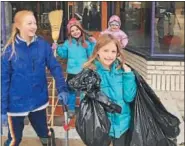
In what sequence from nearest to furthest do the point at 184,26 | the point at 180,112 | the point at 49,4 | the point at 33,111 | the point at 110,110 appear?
the point at 110,110 → the point at 33,111 → the point at 180,112 → the point at 184,26 → the point at 49,4

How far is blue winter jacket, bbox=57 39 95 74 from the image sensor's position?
4824 mm

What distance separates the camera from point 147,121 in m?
3.07

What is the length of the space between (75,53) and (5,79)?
4.77 ft

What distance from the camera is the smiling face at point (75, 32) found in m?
4.78

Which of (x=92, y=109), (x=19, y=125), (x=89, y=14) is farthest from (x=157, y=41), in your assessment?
(x=92, y=109)

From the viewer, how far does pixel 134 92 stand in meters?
3.05

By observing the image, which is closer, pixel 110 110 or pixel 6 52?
pixel 110 110

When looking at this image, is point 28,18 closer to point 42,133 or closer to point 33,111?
point 33,111

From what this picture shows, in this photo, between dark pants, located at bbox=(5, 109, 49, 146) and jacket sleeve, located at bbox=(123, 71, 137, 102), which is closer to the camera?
jacket sleeve, located at bbox=(123, 71, 137, 102)

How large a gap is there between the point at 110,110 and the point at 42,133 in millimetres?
1148

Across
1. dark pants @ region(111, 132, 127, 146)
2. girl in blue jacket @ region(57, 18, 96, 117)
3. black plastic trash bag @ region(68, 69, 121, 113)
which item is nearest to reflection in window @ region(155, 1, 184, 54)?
girl in blue jacket @ region(57, 18, 96, 117)

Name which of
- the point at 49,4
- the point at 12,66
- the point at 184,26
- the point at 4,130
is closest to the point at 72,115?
the point at 4,130

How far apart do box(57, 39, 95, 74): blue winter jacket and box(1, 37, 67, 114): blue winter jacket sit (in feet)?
3.80

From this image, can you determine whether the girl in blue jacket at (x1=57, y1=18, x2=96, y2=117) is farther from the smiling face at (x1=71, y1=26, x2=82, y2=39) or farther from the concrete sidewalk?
the concrete sidewalk
